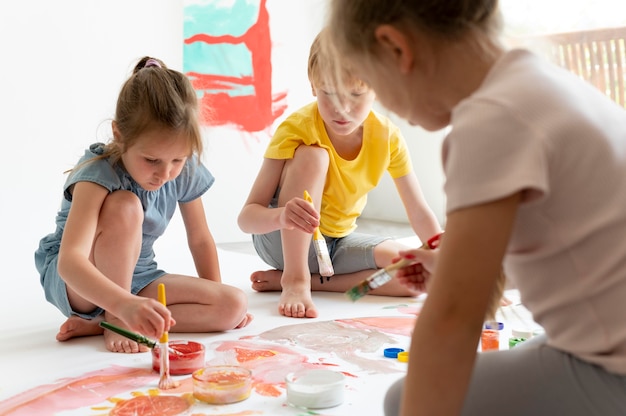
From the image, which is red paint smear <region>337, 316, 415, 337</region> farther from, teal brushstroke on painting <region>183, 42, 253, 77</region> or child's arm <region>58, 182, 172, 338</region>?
teal brushstroke on painting <region>183, 42, 253, 77</region>

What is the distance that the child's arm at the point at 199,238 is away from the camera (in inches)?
61.6

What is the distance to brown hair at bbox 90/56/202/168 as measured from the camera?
1.32 metres

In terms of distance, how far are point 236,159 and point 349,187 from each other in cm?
97

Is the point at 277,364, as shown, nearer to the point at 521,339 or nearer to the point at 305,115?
the point at 521,339

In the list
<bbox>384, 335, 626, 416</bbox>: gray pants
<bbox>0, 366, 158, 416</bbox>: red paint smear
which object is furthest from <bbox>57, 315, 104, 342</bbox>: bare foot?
<bbox>384, 335, 626, 416</bbox>: gray pants

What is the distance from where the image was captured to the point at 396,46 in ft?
2.21

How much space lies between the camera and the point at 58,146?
219 cm

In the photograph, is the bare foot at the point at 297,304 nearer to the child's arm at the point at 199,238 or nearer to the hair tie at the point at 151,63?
the child's arm at the point at 199,238

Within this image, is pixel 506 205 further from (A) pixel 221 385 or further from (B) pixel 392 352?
(B) pixel 392 352

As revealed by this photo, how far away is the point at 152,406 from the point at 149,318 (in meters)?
0.12

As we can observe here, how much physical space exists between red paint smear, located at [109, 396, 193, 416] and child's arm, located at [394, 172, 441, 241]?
85 cm

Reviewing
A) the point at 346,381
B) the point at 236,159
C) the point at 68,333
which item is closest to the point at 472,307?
the point at 346,381

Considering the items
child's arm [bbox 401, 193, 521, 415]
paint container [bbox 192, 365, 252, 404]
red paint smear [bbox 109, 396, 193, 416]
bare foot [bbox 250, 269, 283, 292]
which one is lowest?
bare foot [bbox 250, 269, 283, 292]

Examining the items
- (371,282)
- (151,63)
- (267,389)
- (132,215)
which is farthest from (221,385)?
(151,63)
